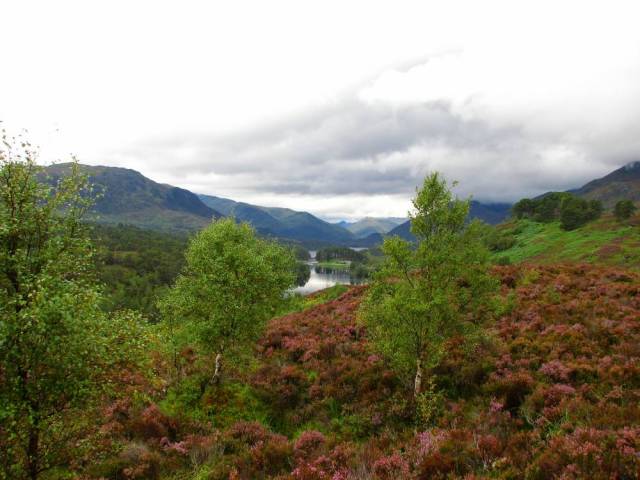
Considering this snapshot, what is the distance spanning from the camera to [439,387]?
603 inches

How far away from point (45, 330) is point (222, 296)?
9.52 meters

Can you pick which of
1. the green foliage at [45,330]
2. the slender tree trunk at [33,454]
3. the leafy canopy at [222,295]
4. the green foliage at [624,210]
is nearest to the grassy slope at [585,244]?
the green foliage at [624,210]

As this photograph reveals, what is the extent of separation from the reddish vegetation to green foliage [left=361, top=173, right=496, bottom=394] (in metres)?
2.52

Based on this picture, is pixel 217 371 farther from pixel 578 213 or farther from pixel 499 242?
pixel 578 213

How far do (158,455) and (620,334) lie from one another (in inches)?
799

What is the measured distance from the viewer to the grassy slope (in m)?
49.5

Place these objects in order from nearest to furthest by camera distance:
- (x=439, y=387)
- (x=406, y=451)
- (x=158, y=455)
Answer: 1. (x=406, y=451)
2. (x=158, y=455)
3. (x=439, y=387)

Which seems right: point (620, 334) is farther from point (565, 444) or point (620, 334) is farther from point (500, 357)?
point (565, 444)

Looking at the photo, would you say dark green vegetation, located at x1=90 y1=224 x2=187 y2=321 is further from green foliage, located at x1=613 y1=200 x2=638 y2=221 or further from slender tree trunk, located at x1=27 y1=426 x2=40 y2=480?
green foliage, located at x1=613 y1=200 x2=638 y2=221

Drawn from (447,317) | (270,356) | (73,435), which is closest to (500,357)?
(447,317)

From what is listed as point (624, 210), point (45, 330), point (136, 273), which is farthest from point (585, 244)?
point (136, 273)

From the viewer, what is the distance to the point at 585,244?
200 feet

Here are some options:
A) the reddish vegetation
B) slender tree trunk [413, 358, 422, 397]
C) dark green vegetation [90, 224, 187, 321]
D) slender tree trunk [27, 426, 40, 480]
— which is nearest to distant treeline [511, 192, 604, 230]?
the reddish vegetation

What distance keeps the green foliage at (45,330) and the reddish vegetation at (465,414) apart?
14.2 feet
